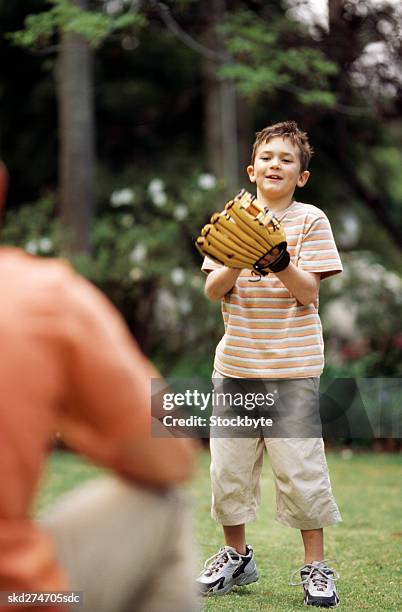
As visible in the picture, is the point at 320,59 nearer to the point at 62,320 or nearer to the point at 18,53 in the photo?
the point at 18,53

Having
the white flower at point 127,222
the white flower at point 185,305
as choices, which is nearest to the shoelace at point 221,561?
the white flower at point 185,305

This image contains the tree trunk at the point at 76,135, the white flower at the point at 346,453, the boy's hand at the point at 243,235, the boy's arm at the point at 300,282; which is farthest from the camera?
the tree trunk at the point at 76,135

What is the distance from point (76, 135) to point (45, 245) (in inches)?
64.3

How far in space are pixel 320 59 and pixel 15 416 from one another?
7.27 m

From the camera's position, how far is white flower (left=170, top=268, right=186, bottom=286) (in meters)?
8.24

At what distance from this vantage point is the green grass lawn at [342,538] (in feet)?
12.1

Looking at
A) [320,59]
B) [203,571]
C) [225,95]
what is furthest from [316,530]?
[225,95]

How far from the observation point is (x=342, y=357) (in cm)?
880

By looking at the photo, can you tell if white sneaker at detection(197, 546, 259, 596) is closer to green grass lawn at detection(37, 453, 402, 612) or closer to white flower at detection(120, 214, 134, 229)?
green grass lawn at detection(37, 453, 402, 612)

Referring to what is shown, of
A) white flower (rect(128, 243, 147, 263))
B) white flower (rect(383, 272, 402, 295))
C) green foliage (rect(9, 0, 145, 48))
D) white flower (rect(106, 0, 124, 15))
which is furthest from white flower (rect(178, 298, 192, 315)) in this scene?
white flower (rect(106, 0, 124, 15))

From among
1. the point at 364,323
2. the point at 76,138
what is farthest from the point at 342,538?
the point at 76,138

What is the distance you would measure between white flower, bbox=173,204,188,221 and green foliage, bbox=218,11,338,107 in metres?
1.06

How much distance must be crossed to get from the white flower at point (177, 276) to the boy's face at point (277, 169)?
448cm

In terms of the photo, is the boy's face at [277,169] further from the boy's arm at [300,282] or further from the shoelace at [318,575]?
the shoelace at [318,575]
